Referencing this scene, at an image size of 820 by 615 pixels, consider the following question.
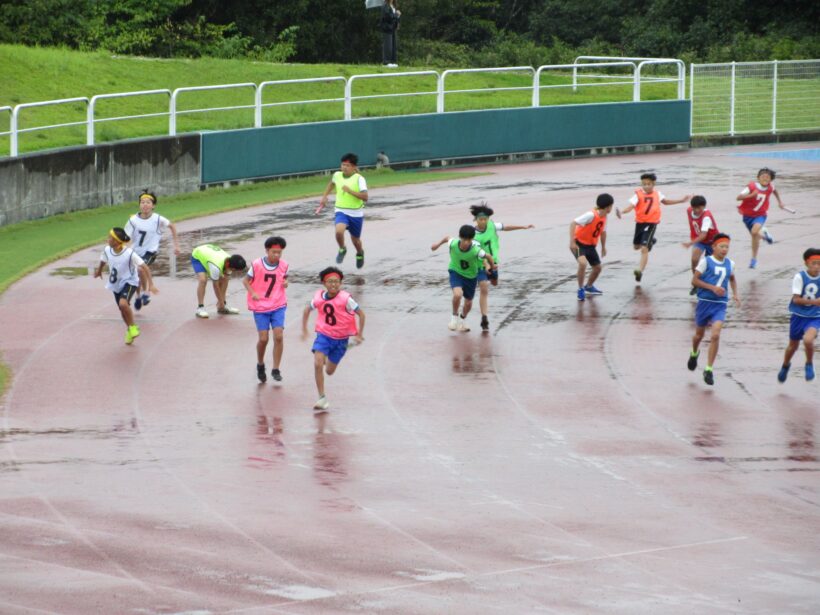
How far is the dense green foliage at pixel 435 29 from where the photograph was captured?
→ 44.5 m

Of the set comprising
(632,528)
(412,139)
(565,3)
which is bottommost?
(632,528)

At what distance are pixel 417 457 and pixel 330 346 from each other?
7.38 feet

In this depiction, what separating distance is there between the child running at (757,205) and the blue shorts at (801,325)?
6.40 meters

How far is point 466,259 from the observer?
19391 millimetres

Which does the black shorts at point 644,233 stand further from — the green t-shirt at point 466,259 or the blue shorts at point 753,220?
the green t-shirt at point 466,259

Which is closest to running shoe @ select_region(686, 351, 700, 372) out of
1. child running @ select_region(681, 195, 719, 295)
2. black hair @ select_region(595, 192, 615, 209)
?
child running @ select_region(681, 195, 719, 295)

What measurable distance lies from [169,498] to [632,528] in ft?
12.8

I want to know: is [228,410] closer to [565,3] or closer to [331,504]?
[331,504]

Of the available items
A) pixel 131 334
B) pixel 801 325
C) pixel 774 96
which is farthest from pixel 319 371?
pixel 774 96

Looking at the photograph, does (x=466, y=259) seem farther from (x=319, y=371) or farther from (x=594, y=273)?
(x=319, y=371)

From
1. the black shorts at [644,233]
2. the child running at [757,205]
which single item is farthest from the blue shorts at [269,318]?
the child running at [757,205]

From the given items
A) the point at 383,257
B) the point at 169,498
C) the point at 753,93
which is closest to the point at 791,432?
the point at 169,498

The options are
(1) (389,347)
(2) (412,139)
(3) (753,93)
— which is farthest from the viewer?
(3) (753,93)

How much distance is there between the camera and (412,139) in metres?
36.0
